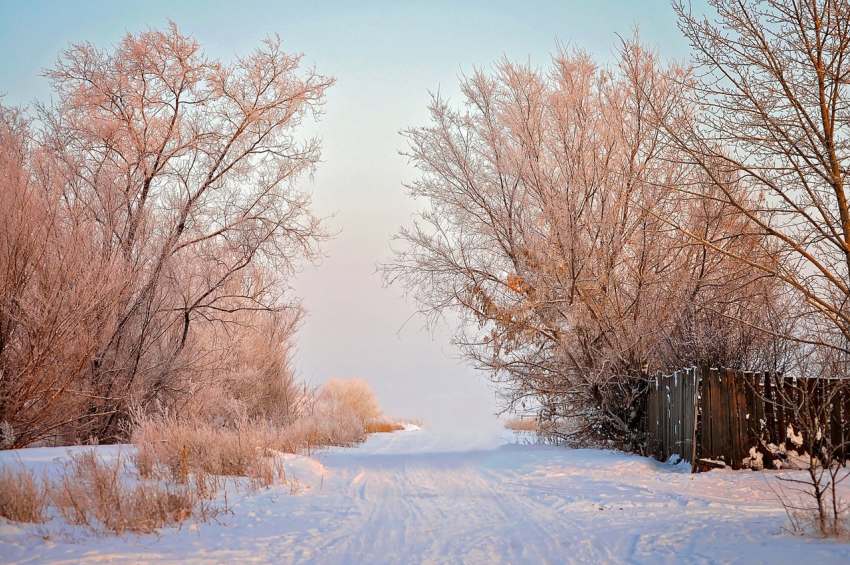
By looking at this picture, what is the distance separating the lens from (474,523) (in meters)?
6.20

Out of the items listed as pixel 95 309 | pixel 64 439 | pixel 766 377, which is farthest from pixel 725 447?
pixel 64 439

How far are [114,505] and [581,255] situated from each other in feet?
28.5

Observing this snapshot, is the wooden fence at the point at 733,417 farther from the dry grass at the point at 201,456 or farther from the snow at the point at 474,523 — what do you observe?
the dry grass at the point at 201,456

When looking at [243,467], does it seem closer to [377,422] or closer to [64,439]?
[64,439]

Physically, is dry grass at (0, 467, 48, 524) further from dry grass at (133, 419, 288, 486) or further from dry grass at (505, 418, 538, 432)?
dry grass at (505, 418, 538, 432)

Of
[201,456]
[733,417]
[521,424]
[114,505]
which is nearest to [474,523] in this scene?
[114,505]

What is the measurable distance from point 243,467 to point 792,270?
312 inches

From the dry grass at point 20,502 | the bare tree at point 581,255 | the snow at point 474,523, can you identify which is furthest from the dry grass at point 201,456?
the bare tree at point 581,255

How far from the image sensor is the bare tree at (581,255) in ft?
36.8

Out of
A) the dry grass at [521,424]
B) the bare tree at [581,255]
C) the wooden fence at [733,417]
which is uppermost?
the bare tree at [581,255]

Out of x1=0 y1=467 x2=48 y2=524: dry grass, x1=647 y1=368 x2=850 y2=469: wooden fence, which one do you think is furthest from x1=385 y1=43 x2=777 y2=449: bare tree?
x1=0 y1=467 x2=48 y2=524: dry grass

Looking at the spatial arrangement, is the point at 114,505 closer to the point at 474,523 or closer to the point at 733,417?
the point at 474,523

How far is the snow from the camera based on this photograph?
4781 mm

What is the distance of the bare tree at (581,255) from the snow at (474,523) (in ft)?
8.00
